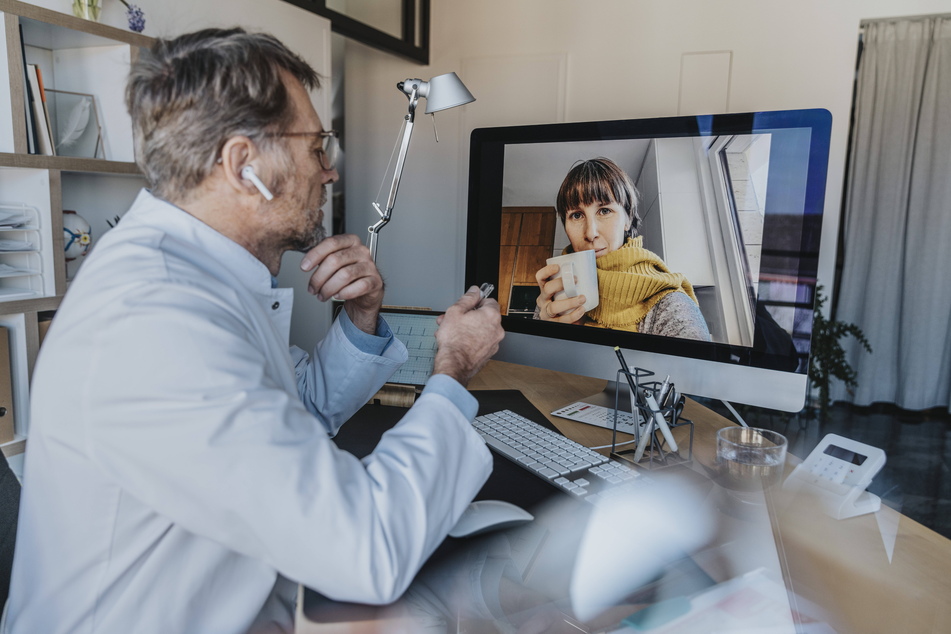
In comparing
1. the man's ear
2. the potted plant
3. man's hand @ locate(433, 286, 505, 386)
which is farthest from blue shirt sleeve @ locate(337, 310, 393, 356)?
the potted plant

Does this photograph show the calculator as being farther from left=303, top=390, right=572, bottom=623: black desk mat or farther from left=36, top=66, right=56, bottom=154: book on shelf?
left=36, top=66, right=56, bottom=154: book on shelf

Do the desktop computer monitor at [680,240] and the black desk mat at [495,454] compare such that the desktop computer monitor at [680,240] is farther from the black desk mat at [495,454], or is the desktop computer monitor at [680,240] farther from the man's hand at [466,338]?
the man's hand at [466,338]

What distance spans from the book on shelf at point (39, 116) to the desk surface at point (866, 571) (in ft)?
4.04

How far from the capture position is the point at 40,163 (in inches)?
51.4

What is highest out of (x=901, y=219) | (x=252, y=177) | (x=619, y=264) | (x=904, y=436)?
(x=901, y=219)

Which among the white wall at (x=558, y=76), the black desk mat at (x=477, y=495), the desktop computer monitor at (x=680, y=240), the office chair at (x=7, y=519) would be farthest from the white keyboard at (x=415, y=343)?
the white wall at (x=558, y=76)

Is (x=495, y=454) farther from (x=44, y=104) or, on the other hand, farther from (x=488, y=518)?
(x=44, y=104)

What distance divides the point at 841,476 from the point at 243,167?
94 cm

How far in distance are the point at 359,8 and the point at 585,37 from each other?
35.8 inches

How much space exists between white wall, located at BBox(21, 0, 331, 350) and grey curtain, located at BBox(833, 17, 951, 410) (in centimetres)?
288

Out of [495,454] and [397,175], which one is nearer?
[495,454]

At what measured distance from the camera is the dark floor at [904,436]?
2.54 m

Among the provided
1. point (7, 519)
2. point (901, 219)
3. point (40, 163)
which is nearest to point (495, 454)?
point (7, 519)

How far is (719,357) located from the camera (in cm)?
117
